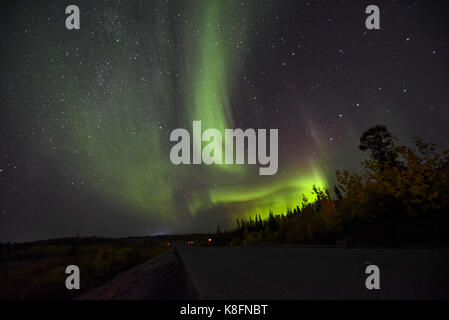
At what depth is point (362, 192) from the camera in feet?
59.2

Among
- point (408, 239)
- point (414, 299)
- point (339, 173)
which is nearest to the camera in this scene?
point (414, 299)

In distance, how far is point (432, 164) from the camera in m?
16.3

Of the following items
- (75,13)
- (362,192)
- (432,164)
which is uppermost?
(75,13)

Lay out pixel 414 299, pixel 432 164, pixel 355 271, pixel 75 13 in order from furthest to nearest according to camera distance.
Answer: pixel 432 164 < pixel 75 13 < pixel 355 271 < pixel 414 299

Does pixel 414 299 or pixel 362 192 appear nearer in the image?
pixel 414 299

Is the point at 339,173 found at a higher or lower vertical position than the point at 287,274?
higher
